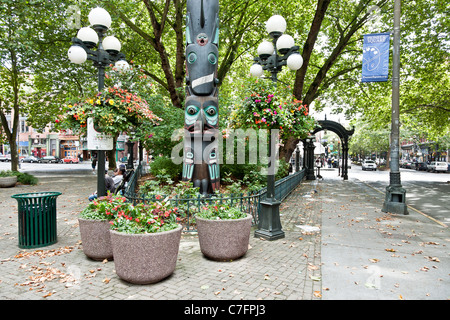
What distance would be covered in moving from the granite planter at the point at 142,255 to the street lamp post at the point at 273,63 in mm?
3193

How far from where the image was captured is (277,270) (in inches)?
209

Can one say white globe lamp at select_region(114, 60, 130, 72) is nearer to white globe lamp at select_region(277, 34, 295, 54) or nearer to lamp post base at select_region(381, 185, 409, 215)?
white globe lamp at select_region(277, 34, 295, 54)

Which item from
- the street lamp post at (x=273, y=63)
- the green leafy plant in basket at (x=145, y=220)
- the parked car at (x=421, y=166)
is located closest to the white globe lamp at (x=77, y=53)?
the green leafy plant in basket at (x=145, y=220)

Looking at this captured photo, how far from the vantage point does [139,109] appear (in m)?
6.34

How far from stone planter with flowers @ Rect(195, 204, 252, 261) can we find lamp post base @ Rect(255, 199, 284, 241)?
1.49 metres

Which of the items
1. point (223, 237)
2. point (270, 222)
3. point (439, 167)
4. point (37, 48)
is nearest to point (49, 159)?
point (37, 48)

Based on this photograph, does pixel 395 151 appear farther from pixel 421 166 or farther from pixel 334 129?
pixel 421 166

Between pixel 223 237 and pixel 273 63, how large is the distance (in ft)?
13.8

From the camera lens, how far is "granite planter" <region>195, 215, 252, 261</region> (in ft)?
18.5

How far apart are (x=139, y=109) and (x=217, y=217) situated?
273 cm

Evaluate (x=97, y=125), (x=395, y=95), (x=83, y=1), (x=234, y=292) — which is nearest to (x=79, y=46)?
(x=97, y=125)

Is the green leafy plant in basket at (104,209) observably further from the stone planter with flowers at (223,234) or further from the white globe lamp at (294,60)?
the white globe lamp at (294,60)

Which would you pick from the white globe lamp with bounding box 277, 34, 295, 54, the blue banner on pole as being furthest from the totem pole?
the blue banner on pole
